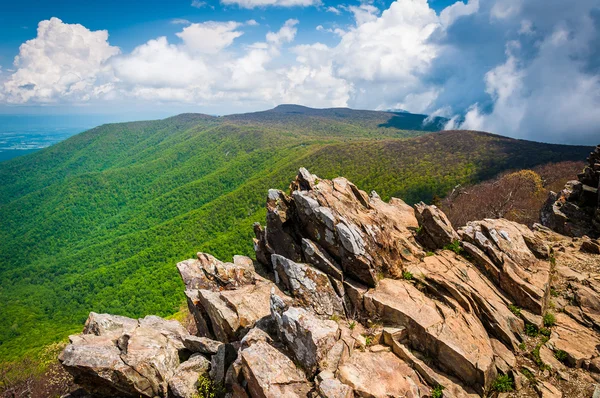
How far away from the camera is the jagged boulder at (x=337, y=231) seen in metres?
19.6

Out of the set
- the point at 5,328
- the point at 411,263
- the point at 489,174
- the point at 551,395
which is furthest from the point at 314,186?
the point at 5,328

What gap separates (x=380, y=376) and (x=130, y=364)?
14.8m

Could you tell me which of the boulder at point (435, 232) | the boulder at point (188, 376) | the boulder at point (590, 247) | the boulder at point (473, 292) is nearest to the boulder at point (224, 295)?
the boulder at point (188, 376)

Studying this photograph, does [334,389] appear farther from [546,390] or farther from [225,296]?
[546,390]

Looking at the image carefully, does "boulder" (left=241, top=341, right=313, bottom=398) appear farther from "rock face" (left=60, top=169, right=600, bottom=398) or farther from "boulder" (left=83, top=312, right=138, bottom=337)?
"boulder" (left=83, top=312, right=138, bottom=337)

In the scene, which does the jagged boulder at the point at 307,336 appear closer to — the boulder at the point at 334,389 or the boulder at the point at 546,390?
the boulder at the point at 334,389

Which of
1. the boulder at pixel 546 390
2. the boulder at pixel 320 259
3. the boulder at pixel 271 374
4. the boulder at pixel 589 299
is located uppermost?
the boulder at pixel 320 259

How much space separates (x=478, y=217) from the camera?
5419 centimetres

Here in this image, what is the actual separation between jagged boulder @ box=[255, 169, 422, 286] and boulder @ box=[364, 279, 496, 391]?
1.71 m

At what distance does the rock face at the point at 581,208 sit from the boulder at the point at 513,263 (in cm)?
1201

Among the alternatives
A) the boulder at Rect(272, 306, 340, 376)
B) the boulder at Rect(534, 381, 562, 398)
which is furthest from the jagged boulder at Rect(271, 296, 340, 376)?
the boulder at Rect(534, 381, 562, 398)

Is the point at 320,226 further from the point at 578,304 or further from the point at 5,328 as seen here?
the point at 5,328

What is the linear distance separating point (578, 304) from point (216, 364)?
2481 cm

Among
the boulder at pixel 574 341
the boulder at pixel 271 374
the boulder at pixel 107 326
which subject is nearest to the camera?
the boulder at pixel 271 374
